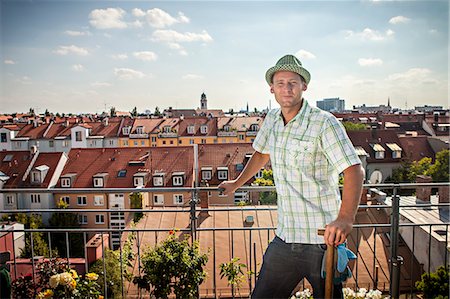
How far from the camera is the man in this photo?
1.81 meters

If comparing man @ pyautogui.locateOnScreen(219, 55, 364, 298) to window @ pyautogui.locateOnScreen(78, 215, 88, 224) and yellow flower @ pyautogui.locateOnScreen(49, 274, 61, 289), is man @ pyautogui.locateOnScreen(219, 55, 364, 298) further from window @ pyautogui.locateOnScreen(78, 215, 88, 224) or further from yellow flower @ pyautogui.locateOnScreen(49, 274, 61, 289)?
window @ pyautogui.locateOnScreen(78, 215, 88, 224)

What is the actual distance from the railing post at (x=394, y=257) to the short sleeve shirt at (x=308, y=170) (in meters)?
1.16

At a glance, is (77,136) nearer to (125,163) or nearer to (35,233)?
(125,163)

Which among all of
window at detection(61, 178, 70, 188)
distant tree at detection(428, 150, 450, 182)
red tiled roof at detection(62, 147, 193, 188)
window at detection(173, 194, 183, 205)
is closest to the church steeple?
red tiled roof at detection(62, 147, 193, 188)

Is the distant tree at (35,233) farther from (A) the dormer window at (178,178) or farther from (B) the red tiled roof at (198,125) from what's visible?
(B) the red tiled roof at (198,125)

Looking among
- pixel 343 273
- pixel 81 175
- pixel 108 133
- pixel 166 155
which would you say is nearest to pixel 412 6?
pixel 343 273

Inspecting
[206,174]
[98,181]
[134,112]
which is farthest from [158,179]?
[134,112]

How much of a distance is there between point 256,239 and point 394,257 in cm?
402

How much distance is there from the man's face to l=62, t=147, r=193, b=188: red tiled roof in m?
25.0

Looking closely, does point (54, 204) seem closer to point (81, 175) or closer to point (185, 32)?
point (81, 175)

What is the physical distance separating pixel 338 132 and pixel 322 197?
1.01 feet

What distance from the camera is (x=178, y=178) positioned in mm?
27031

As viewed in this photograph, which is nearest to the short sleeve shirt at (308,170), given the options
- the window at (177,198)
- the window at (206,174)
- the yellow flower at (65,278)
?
the yellow flower at (65,278)

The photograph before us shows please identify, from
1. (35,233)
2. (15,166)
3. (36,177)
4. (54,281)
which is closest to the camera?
(54,281)
